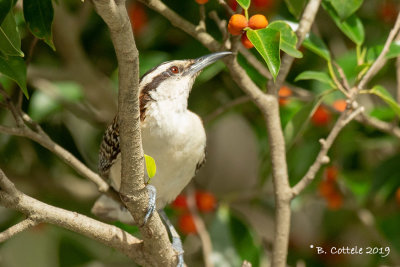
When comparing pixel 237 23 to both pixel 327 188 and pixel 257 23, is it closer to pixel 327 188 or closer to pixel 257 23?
pixel 257 23

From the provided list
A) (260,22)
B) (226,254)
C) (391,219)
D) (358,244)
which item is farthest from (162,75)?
(358,244)

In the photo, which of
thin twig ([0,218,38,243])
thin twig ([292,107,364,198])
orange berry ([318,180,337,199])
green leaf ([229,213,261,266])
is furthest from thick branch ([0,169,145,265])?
orange berry ([318,180,337,199])

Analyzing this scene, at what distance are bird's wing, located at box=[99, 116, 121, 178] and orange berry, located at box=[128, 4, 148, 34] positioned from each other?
3.61 ft

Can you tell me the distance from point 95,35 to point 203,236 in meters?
1.69

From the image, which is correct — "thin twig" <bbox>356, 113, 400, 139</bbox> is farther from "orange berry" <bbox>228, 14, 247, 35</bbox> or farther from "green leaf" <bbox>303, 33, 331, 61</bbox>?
"orange berry" <bbox>228, 14, 247, 35</bbox>

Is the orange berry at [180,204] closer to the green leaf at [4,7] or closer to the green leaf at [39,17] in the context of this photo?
the green leaf at [39,17]

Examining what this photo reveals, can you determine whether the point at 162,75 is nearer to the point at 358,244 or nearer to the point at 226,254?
the point at 226,254

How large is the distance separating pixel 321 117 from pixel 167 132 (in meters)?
1.29

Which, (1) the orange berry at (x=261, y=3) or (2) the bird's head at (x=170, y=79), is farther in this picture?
(1) the orange berry at (x=261, y=3)

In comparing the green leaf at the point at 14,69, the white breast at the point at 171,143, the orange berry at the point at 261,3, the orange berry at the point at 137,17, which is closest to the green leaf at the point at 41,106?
the orange berry at the point at 137,17

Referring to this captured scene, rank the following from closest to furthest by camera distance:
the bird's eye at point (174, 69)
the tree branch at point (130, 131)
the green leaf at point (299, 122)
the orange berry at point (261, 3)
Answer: the tree branch at point (130, 131) < the green leaf at point (299, 122) < the bird's eye at point (174, 69) < the orange berry at point (261, 3)

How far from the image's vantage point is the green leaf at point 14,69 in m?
2.55

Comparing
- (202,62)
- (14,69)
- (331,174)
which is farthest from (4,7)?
(331,174)

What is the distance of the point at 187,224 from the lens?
3953mm
